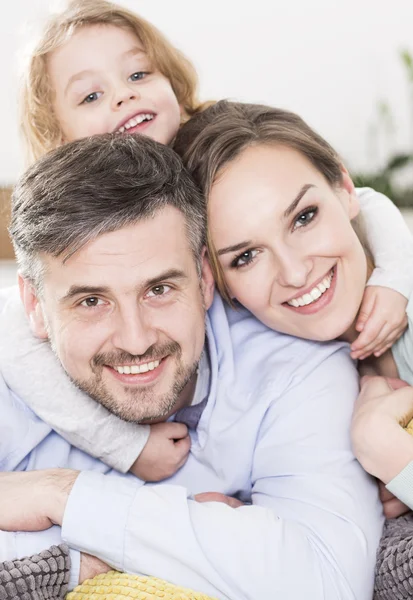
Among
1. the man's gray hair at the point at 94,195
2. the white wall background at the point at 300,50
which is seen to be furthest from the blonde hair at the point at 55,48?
the white wall background at the point at 300,50

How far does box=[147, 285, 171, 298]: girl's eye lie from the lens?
64.4 inches

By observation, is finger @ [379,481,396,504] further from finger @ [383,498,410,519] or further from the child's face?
the child's face

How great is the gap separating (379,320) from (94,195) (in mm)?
665

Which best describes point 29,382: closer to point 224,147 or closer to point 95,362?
point 95,362

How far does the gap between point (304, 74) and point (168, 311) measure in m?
4.25

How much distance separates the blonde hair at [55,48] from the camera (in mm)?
2105

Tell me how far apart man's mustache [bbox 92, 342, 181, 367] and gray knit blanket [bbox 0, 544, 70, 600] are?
0.37 meters

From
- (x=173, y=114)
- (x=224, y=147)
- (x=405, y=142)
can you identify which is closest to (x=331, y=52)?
(x=405, y=142)

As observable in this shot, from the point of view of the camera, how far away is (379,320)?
1778 mm

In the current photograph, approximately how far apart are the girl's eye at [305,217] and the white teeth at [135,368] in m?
0.41

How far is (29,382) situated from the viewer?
1737 mm

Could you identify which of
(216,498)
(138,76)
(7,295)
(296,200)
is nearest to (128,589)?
(216,498)

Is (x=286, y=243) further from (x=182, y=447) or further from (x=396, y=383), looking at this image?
(x=182, y=447)

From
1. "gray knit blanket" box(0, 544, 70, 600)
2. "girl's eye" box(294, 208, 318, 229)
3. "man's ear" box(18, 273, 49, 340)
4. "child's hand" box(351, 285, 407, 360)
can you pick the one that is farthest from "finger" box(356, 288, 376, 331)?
"gray knit blanket" box(0, 544, 70, 600)
